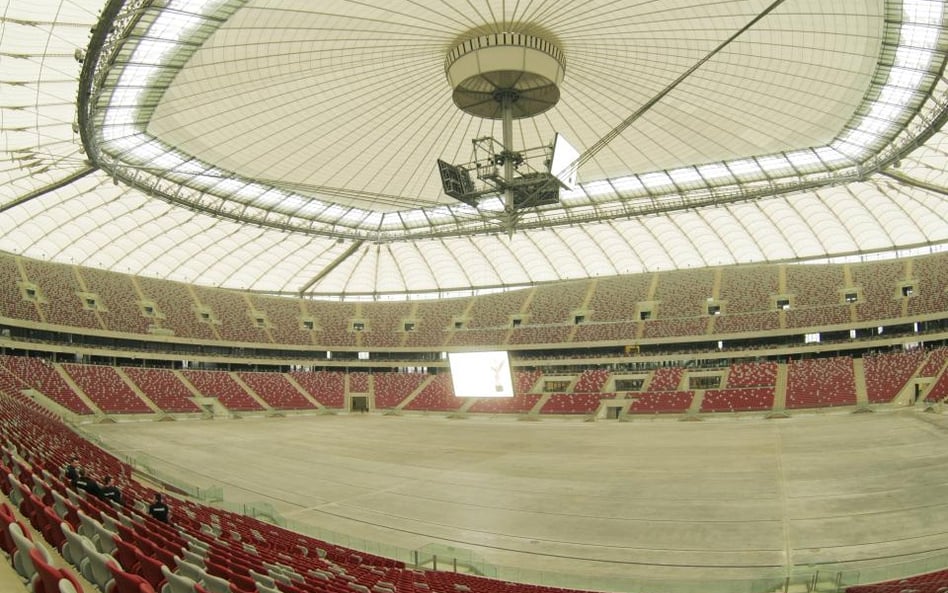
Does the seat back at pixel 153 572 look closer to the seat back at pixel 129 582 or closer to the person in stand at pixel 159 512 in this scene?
the seat back at pixel 129 582

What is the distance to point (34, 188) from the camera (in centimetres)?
4772

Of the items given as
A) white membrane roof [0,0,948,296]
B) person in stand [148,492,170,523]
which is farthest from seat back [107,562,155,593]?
white membrane roof [0,0,948,296]

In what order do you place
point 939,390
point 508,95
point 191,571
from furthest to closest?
point 939,390 → point 508,95 → point 191,571

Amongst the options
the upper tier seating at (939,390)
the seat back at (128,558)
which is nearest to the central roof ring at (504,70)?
the seat back at (128,558)

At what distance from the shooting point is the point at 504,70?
3056 centimetres

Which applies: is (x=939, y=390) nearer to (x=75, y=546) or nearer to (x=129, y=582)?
(x=75, y=546)

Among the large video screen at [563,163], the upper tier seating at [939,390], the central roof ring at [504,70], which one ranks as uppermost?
the central roof ring at [504,70]

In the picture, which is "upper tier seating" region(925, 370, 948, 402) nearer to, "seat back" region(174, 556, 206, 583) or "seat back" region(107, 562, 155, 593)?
"seat back" region(174, 556, 206, 583)

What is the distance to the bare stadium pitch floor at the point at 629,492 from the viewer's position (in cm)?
1605

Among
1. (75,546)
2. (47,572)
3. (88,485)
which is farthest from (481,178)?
(47,572)

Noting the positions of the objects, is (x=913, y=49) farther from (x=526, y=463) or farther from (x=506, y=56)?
(x=526, y=463)

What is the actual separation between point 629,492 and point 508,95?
Answer: 20817mm

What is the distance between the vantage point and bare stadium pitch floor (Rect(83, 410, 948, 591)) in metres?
16.0

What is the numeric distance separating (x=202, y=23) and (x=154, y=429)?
3173 centimetres
